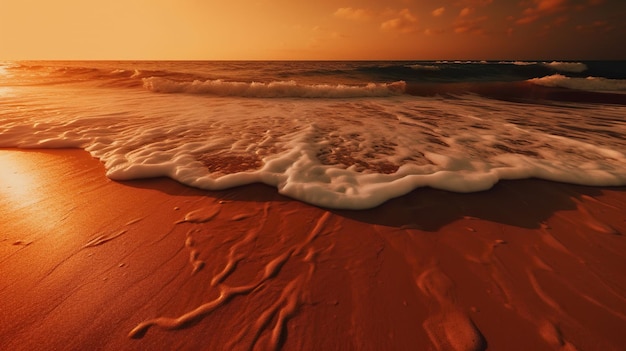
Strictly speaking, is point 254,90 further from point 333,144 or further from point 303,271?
point 303,271

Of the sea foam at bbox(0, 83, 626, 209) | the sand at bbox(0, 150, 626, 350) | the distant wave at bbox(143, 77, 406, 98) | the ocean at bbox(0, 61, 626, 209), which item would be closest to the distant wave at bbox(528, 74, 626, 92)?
the ocean at bbox(0, 61, 626, 209)

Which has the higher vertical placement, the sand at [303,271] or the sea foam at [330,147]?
the sea foam at [330,147]

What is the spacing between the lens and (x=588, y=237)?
2289 mm

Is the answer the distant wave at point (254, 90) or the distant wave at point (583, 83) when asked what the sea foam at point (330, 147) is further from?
the distant wave at point (583, 83)

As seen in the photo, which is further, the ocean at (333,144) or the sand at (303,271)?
the ocean at (333,144)

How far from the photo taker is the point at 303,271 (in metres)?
1.88

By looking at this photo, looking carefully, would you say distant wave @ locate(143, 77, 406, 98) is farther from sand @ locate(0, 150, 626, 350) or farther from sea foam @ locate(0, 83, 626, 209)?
sand @ locate(0, 150, 626, 350)

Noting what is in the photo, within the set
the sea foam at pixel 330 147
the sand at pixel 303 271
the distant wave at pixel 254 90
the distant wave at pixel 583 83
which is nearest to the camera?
the sand at pixel 303 271

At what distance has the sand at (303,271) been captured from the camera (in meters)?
1.47

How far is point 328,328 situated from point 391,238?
0.99 m

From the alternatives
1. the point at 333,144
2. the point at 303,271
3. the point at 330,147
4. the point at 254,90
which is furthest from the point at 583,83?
the point at 303,271

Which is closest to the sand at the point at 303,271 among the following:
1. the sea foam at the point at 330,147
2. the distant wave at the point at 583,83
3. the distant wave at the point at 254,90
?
the sea foam at the point at 330,147

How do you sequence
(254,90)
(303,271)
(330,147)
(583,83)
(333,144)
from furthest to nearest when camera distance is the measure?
(583,83)
(254,90)
(333,144)
(330,147)
(303,271)

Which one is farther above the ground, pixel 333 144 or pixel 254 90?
Result: pixel 254 90
